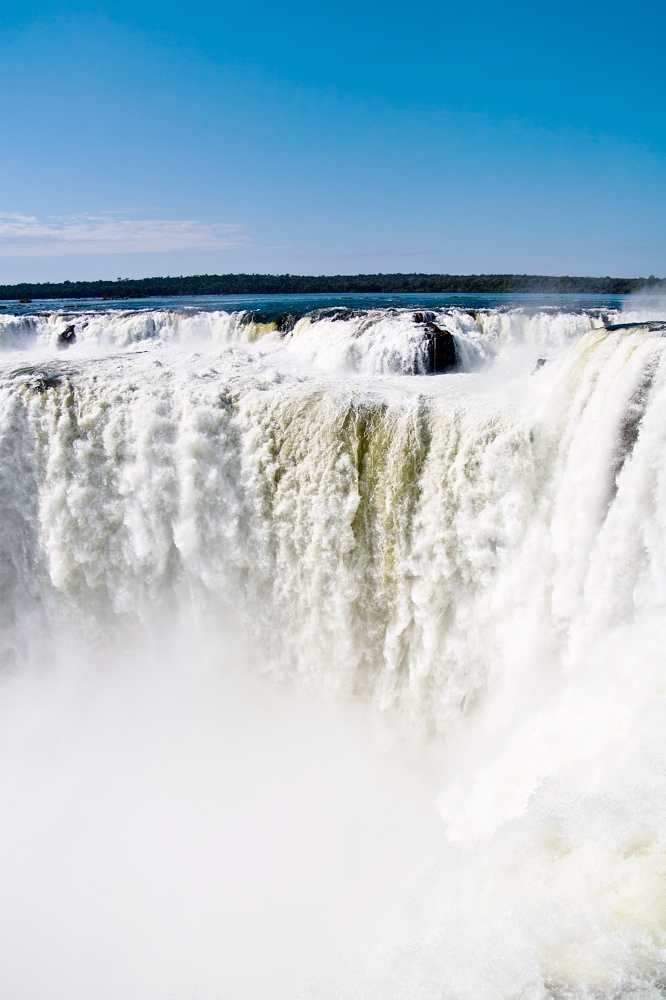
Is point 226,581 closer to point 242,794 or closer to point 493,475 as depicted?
point 242,794

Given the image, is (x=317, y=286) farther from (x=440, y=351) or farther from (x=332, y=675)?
(x=332, y=675)

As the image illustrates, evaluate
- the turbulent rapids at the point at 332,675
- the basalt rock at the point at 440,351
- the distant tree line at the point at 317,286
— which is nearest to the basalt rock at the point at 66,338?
the turbulent rapids at the point at 332,675

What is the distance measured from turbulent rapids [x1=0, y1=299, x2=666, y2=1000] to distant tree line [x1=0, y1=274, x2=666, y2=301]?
1046 inches

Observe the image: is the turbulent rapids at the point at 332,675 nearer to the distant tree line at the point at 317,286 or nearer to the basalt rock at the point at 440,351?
the basalt rock at the point at 440,351

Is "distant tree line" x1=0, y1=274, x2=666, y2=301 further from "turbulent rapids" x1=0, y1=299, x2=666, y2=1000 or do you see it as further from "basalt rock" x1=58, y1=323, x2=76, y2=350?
"turbulent rapids" x1=0, y1=299, x2=666, y2=1000

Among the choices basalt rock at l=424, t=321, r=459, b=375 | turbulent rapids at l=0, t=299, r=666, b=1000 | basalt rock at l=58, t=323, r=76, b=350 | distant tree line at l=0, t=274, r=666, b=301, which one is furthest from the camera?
distant tree line at l=0, t=274, r=666, b=301

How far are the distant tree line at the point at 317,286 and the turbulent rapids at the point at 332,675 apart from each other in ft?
87.1

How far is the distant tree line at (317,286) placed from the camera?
112ft

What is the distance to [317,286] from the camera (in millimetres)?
43750

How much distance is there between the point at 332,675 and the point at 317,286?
39228 mm

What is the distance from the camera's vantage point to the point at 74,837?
26.0ft

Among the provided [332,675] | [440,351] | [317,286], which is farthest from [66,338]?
[317,286]

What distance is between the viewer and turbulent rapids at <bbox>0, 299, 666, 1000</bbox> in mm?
4102

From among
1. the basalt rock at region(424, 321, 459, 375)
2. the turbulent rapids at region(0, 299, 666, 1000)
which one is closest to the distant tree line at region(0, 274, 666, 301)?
the basalt rock at region(424, 321, 459, 375)
